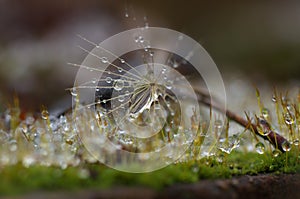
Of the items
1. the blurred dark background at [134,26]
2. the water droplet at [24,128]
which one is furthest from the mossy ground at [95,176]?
the blurred dark background at [134,26]

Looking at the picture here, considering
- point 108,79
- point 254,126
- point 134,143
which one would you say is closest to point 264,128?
point 254,126

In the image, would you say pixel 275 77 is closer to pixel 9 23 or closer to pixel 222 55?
pixel 222 55

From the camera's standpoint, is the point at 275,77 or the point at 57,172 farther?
the point at 275,77

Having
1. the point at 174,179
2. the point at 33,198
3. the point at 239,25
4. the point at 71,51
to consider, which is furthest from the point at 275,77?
the point at 33,198

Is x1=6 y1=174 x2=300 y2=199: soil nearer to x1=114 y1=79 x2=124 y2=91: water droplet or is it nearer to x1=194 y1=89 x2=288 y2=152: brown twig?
x1=194 y1=89 x2=288 y2=152: brown twig

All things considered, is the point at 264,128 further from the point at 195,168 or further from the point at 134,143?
the point at 134,143
